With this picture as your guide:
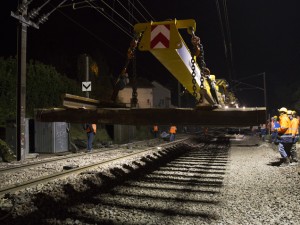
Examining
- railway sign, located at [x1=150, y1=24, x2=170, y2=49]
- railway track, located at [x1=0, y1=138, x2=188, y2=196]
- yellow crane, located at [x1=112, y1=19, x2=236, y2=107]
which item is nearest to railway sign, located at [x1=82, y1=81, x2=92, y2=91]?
railway track, located at [x1=0, y1=138, x2=188, y2=196]

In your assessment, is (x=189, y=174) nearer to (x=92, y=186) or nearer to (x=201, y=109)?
(x=92, y=186)

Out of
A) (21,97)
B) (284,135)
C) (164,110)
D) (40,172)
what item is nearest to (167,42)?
(164,110)

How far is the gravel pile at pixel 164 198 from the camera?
16.5ft

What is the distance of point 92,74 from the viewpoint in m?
31.3

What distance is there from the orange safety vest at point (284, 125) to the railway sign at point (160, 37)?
695 centimetres

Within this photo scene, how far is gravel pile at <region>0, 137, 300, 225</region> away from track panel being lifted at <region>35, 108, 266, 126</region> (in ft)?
5.24

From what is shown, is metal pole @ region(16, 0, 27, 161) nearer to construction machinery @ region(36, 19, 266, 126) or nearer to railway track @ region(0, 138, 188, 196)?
railway track @ region(0, 138, 188, 196)

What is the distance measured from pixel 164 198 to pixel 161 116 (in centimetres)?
207

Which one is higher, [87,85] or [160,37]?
[87,85]

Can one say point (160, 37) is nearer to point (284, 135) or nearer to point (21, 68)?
point (284, 135)

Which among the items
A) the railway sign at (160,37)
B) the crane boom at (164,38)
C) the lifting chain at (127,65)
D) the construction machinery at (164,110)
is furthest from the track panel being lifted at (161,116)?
the railway sign at (160,37)

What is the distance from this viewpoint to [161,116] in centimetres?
521

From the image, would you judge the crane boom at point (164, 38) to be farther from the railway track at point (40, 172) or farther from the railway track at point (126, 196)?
the railway track at point (40, 172)

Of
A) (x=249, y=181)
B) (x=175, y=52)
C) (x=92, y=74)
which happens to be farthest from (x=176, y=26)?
(x=92, y=74)
